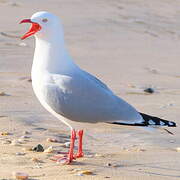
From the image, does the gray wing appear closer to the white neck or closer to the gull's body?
the gull's body

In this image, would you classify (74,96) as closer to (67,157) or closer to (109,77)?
→ (67,157)

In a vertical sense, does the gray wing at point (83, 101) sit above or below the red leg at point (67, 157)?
above

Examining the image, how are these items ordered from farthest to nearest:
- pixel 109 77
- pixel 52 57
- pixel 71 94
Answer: pixel 109 77, pixel 52 57, pixel 71 94

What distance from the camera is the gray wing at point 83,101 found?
6410mm

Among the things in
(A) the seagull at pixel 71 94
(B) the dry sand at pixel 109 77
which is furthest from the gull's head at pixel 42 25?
(B) the dry sand at pixel 109 77

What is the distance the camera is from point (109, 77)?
34.0ft

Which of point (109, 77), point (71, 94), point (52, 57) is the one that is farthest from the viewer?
point (109, 77)

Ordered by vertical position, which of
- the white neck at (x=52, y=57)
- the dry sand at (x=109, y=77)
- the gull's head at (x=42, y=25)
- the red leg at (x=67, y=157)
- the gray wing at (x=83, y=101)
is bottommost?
the dry sand at (x=109, y=77)

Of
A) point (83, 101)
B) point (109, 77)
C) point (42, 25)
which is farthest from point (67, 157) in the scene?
point (109, 77)

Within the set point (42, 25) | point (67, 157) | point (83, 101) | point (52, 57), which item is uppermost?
point (42, 25)

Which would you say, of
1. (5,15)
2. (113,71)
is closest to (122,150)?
(113,71)

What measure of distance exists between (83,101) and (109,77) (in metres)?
3.91

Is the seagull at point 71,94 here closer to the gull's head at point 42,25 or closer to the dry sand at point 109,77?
the gull's head at point 42,25

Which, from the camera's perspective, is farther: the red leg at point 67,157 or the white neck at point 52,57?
the white neck at point 52,57
